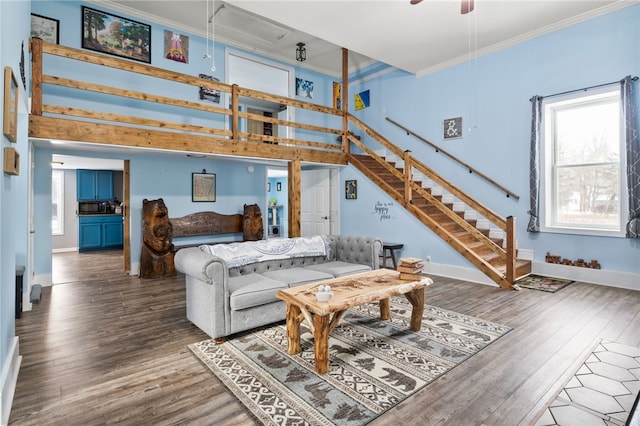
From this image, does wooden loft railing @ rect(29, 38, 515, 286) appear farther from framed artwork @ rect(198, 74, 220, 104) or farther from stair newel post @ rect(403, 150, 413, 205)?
framed artwork @ rect(198, 74, 220, 104)

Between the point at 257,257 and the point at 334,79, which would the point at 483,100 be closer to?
the point at 334,79

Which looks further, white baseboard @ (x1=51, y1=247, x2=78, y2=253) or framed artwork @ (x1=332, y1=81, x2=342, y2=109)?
framed artwork @ (x1=332, y1=81, x2=342, y2=109)

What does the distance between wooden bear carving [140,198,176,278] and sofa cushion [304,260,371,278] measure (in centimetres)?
→ 298

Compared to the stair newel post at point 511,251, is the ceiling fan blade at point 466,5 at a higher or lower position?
higher

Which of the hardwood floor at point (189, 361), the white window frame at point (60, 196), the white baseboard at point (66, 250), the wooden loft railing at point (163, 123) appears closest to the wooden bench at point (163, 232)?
the hardwood floor at point (189, 361)

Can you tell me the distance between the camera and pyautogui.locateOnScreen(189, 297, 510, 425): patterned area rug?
82.9 inches

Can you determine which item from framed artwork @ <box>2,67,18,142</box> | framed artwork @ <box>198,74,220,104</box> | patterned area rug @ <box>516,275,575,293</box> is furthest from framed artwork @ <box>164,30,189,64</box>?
patterned area rug @ <box>516,275,575,293</box>

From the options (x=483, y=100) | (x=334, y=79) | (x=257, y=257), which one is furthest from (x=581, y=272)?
(x=334, y=79)

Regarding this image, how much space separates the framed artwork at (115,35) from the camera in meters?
5.46

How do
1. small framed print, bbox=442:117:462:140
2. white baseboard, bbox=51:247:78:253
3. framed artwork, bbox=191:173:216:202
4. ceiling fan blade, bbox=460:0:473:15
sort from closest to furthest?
ceiling fan blade, bbox=460:0:473:15
small framed print, bbox=442:117:462:140
framed artwork, bbox=191:173:216:202
white baseboard, bbox=51:247:78:253

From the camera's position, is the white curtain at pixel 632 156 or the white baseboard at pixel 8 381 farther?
the white curtain at pixel 632 156

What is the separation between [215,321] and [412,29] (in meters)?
5.36

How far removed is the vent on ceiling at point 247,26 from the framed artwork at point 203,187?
2889 mm

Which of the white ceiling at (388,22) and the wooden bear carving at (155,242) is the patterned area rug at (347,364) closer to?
the wooden bear carving at (155,242)
